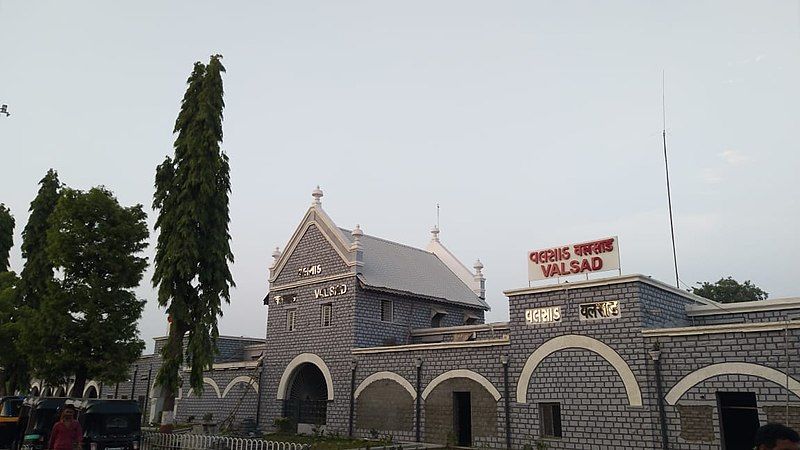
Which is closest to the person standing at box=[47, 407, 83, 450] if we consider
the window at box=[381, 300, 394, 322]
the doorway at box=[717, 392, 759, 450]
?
the window at box=[381, 300, 394, 322]

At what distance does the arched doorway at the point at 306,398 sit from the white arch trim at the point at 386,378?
178 inches

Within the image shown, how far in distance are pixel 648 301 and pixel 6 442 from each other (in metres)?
23.5

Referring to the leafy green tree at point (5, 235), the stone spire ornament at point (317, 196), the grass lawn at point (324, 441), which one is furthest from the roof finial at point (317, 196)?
the leafy green tree at point (5, 235)

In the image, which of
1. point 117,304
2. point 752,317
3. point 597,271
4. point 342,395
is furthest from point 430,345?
point 117,304

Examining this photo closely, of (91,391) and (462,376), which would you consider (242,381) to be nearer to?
(462,376)

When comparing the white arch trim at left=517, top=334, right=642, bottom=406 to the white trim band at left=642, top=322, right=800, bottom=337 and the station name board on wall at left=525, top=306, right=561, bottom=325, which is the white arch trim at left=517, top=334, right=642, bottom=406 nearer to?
the station name board on wall at left=525, top=306, right=561, bottom=325

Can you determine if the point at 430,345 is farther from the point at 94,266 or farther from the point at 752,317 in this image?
the point at 94,266

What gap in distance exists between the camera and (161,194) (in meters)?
26.2

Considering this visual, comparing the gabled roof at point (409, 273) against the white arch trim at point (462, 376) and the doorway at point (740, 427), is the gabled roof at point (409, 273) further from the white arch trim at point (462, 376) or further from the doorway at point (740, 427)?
the doorway at point (740, 427)

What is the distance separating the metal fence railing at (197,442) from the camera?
19.8m

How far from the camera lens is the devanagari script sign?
67.4 feet

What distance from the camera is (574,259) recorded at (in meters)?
21.5

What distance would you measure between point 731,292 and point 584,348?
1312 inches

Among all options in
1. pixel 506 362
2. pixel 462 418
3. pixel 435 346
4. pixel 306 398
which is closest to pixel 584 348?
pixel 506 362
